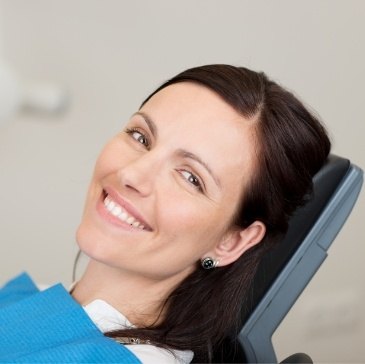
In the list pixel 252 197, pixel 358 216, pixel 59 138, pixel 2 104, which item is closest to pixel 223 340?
pixel 252 197

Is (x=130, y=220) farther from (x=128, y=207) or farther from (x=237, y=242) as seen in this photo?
(x=237, y=242)

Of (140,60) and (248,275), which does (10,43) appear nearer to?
(140,60)

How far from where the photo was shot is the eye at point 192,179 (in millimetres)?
1009

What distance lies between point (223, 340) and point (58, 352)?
12.6 inches

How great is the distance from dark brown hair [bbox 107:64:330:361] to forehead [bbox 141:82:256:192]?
0.06ft

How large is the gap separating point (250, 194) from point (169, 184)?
15 cm

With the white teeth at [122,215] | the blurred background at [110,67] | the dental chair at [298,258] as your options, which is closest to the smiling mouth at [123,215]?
the white teeth at [122,215]

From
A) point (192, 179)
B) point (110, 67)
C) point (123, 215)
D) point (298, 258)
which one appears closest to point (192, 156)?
point (192, 179)

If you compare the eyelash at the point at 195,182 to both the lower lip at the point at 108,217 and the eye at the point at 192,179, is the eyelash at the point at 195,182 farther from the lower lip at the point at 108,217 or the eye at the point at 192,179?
the lower lip at the point at 108,217

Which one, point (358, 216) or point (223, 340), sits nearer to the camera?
point (223, 340)

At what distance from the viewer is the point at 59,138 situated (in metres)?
1.67

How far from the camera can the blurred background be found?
155cm

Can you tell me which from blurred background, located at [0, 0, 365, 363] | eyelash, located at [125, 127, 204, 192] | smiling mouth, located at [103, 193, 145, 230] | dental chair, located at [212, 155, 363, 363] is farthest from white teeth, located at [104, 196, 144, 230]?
blurred background, located at [0, 0, 365, 363]

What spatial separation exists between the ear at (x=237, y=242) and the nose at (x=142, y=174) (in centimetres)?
19
